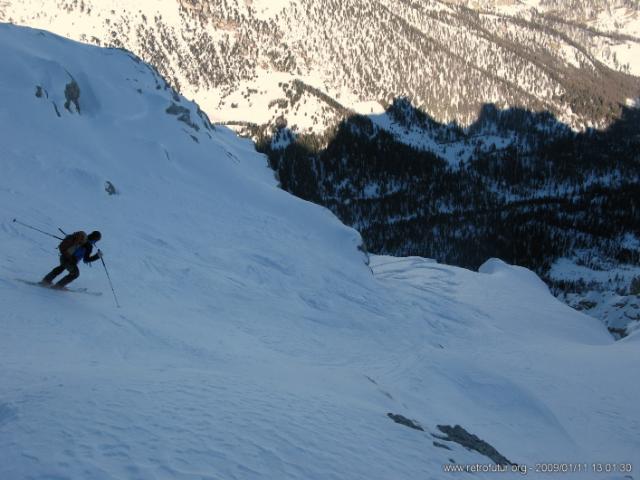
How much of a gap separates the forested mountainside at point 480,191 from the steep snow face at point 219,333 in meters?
89.0

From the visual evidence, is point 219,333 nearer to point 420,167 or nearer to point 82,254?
point 82,254

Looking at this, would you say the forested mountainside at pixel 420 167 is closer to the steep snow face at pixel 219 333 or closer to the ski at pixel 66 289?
the steep snow face at pixel 219 333

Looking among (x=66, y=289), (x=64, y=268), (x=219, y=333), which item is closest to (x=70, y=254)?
(x=64, y=268)

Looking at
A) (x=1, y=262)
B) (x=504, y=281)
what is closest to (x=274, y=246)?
(x=1, y=262)

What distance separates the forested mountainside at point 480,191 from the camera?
401 feet

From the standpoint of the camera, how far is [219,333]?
13695 millimetres

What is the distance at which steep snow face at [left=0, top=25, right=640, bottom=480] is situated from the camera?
6.31 metres

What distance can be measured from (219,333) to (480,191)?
533ft

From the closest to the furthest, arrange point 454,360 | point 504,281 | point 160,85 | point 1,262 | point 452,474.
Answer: point 452,474 < point 1,262 < point 454,360 < point 160,85 < point 504,281

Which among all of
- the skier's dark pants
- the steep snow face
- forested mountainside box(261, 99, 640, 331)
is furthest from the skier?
forested mountainside box(261, 99, 640, 331)

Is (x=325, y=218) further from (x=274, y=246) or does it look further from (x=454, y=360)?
(x=454, y=360)

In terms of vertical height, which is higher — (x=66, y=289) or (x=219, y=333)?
(x=219, y=333)

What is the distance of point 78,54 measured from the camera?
1268 inches

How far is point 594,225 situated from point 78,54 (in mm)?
138798
